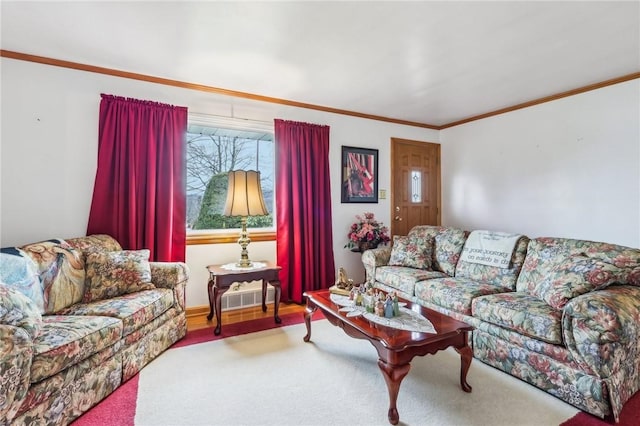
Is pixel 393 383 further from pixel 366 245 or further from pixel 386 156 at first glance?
pixel 386 156

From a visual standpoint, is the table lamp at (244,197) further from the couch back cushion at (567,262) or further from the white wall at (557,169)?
the white wall at (557,169)

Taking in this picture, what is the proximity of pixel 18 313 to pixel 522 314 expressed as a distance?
2.87 m

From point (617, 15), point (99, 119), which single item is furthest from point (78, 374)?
point (617, 15)

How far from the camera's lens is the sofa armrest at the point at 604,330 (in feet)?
5.54

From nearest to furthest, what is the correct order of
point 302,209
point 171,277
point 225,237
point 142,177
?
point 171,277
point 142,177
point 225,237
point 302,209

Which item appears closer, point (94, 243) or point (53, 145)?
point (94, 243)

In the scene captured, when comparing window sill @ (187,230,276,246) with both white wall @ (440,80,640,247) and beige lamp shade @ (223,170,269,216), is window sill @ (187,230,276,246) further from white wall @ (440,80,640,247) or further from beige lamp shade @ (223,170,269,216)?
white wall @ (440,80,640,247)

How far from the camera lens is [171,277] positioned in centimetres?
263

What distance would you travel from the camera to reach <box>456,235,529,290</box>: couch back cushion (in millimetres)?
2807

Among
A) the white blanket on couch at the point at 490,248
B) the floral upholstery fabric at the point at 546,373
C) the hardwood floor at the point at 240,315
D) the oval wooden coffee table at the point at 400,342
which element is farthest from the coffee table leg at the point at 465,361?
the hardwood floor at the point at 240,315

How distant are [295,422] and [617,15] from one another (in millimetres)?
3186

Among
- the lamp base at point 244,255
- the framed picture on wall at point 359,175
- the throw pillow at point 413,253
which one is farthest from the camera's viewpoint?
the framed picture on wall at point 359,175

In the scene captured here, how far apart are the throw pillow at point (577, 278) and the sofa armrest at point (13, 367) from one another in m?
2.95

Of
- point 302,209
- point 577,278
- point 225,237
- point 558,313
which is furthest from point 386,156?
point 558,313
